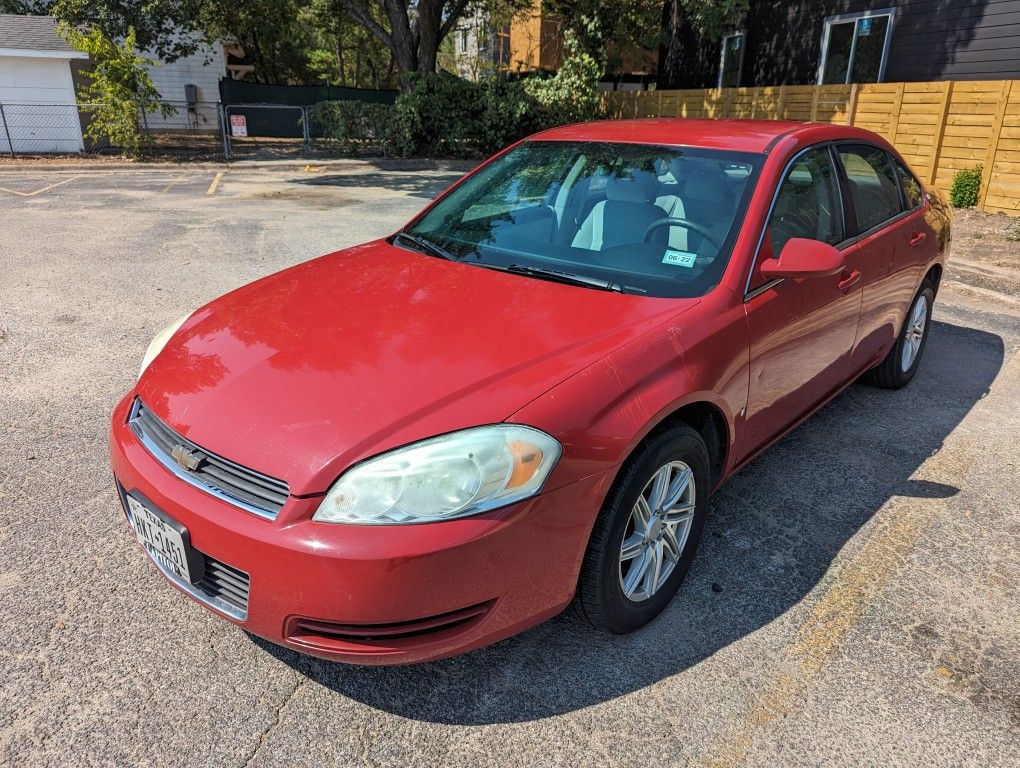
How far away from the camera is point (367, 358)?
2330mm

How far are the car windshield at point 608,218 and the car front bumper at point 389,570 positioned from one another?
42.0 inches

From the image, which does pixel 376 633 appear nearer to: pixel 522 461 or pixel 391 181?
A: pixel 522 461

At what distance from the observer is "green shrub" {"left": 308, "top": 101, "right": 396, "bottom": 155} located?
64.6ft

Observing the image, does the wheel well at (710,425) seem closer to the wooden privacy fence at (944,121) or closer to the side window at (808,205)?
the side window at (808,205)

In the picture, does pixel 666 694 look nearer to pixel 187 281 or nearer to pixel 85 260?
pixel 187 281

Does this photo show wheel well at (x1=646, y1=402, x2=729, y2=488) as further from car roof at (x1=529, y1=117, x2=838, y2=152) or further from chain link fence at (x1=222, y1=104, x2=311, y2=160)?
chain link fence at (x1=222, y1=104, x2=311, y2=160)

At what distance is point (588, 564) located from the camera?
2.26 m

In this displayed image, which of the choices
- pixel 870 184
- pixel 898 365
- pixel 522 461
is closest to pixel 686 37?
pixel 898 365

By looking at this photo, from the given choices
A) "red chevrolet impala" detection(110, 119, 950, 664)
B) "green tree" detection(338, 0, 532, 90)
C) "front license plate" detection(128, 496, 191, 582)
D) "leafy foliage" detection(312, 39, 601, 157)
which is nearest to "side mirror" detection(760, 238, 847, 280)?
"red chevrolet impala" detection(110, 119, 950, 664)

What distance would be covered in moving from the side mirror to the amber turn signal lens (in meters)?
1.38

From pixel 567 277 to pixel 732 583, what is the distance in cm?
135

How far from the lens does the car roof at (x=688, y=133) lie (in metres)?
3.26

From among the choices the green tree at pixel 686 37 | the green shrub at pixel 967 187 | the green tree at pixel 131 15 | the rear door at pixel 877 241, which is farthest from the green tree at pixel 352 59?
the rear door at pixel 877 241

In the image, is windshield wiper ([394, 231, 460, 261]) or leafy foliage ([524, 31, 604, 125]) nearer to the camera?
windshield wiper ([394, 231, 460, 261])
